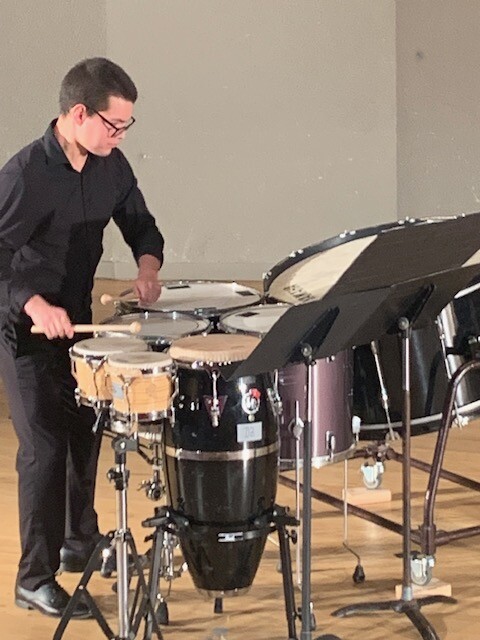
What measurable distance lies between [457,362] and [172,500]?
37.7 inches

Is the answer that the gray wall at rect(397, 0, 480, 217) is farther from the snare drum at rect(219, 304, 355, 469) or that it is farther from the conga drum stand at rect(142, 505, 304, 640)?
the conga drum stand at rect(142, 505, 304, 640)

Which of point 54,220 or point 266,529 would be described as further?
point 54,220

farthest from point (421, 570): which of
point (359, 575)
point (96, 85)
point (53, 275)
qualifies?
point (96, 85)

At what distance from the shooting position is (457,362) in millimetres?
3354

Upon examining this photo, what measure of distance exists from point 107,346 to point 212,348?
26cm

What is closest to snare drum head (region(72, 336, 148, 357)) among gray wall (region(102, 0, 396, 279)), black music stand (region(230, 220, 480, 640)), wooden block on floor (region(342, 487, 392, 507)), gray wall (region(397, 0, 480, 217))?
black music stand (region(230, 220, 480, 640))

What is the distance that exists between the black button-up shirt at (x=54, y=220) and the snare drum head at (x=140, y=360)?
40cm

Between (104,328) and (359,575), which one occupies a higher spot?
(104,328)

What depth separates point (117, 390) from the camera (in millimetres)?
2684

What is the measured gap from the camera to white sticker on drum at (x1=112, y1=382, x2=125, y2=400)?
267cm

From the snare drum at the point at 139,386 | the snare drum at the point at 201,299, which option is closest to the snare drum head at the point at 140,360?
the snare drum at the point at 139,386

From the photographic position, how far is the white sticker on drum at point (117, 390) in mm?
2666

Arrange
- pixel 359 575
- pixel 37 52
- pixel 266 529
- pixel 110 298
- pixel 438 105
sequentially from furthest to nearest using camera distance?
pixel 37 52
pixel 438 105
pixel 359 575
pixel 110 298
pixel 266 529

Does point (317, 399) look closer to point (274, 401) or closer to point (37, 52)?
point (274, 401)
